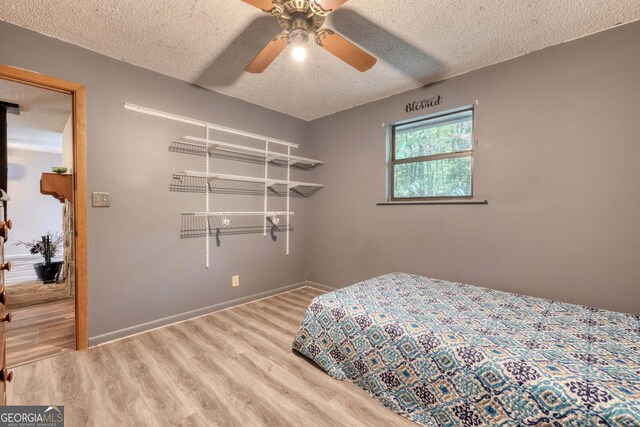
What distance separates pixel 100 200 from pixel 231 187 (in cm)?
114

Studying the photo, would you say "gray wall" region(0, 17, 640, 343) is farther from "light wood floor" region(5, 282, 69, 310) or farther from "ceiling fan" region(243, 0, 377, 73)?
"light wood floor" region(5, 282, 69, 310)

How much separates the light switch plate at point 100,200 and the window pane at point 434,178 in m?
2.72

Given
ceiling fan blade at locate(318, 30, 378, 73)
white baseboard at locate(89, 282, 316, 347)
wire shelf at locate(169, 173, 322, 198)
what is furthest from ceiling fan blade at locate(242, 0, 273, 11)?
white baseboard at locate(89, 282, 316, 347)

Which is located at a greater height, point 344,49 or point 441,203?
point 344,49

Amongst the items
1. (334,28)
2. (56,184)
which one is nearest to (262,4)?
(334,28)

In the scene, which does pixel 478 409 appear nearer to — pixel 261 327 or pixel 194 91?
pixel 261 327

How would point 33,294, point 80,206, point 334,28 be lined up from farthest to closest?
1. point 33,294
2. point 80,206
3. point 334,28

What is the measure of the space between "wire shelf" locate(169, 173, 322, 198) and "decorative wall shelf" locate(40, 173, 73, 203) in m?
1.44

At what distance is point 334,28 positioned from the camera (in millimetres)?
1835

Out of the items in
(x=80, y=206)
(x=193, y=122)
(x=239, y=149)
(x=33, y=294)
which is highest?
(x=193, y=122)

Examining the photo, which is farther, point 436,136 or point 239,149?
point 239,149

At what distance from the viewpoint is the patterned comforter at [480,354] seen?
1.05 metres

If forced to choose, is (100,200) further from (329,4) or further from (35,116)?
(35,116)

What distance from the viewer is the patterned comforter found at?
1.05m
